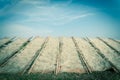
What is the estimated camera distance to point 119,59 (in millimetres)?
5156

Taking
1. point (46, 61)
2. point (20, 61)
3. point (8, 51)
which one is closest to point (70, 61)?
point (46, 61)

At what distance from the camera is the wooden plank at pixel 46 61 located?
439 centimetres

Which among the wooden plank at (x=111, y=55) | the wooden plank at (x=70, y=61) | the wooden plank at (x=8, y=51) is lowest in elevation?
the wooden plank at (x=111, y=55)

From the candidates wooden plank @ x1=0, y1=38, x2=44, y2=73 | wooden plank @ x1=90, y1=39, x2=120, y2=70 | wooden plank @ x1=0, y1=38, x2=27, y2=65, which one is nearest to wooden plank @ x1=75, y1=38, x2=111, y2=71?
wooden plank @ x1=90, y1=39, x2=120, y2=70

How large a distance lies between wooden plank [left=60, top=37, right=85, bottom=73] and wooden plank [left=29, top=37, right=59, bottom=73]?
0.24m

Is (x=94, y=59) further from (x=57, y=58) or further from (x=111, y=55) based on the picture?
(x=57, y=58)

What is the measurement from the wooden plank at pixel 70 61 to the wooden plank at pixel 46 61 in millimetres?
236

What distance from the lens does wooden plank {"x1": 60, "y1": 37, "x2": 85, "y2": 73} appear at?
4434mm

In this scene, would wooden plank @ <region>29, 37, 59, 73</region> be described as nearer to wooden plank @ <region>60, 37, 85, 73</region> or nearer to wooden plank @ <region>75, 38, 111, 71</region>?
wooden plank @ <region>60, 37, 85, 73</region>

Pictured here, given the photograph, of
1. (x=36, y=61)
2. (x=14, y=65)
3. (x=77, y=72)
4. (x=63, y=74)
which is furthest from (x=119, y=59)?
(x=14, y=65)

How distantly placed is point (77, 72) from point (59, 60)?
2.88 ft

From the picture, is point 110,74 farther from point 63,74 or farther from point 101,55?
point 101,55

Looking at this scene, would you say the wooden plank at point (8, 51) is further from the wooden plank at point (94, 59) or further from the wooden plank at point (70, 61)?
the wooden plank at point (94, 59)

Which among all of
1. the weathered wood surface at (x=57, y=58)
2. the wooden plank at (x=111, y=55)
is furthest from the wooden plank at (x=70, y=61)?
the wooden plank at (x=111, y=55)
